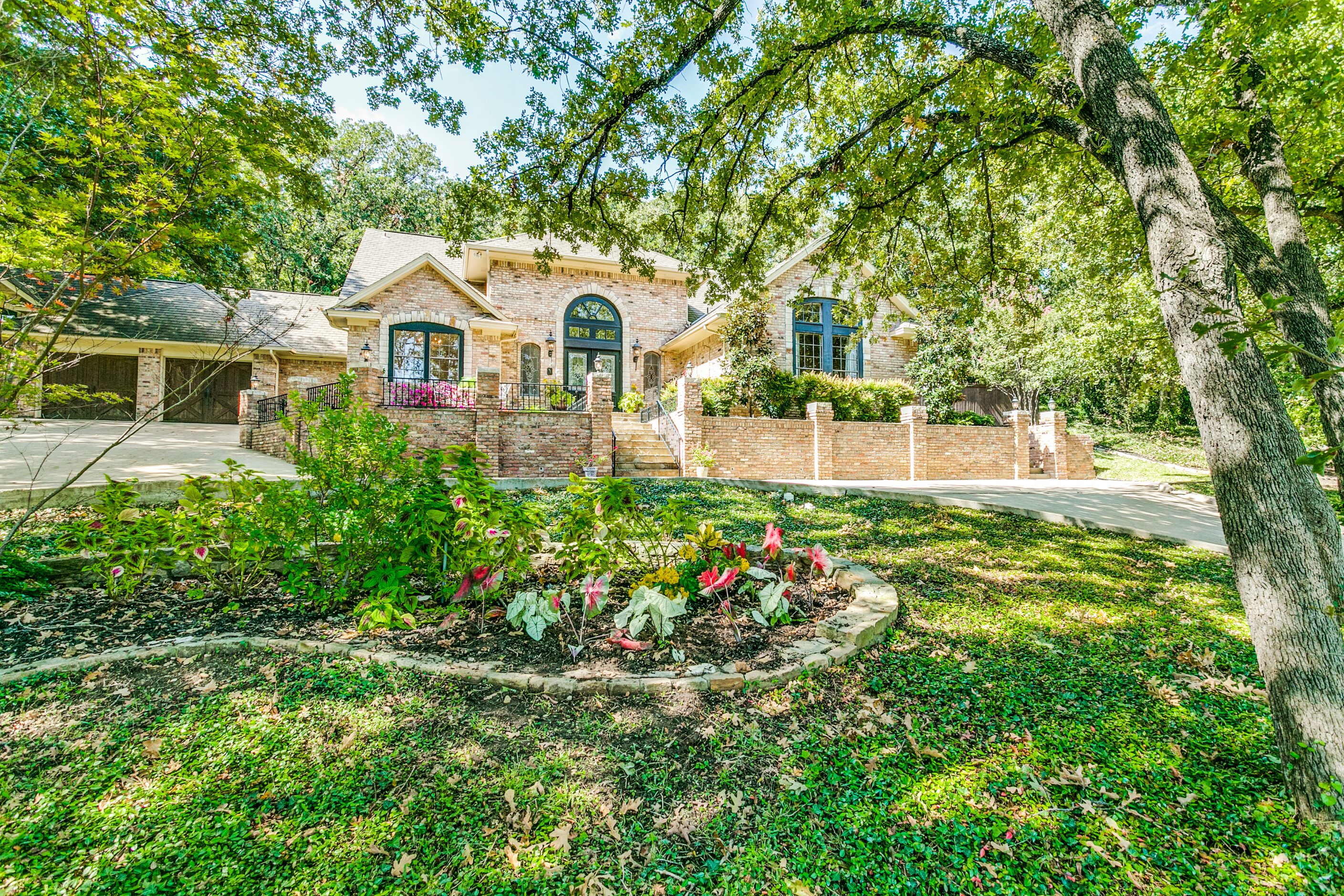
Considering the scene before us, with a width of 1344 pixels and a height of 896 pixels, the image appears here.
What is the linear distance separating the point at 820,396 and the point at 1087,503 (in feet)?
22.9

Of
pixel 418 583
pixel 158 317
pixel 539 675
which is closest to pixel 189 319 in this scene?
pixel 158 317

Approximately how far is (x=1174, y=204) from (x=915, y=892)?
2918 millimetres

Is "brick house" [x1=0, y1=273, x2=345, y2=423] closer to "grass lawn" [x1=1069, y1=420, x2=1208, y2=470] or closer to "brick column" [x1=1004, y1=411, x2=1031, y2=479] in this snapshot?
"brick column" [x1=1004, y1=411, x2=1031, y2=479]

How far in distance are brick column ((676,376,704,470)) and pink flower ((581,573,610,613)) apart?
29.2 feet

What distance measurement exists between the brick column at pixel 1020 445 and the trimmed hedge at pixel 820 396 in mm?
2778

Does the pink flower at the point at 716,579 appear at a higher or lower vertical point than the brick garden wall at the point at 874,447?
lower

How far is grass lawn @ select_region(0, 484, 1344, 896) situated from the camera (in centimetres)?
164

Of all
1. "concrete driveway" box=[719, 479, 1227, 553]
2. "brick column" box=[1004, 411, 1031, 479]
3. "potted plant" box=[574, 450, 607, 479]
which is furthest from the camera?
"brick column" box=[1004, 411, 1031, 479]

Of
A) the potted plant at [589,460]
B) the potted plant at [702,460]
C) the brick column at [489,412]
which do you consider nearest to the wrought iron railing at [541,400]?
the brick column at [489,412]

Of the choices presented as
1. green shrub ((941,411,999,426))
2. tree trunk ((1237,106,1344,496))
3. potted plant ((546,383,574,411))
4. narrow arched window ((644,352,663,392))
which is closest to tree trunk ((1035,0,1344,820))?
tree trunk ((1237,106,1344,496))

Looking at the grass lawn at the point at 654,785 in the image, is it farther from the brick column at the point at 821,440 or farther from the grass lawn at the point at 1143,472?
the grass lawn at the point at 1143,472

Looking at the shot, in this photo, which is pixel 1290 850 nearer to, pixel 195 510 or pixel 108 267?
pixel 195 510

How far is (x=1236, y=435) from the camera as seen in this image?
84.4 inches

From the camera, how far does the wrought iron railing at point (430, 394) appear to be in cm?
1185
